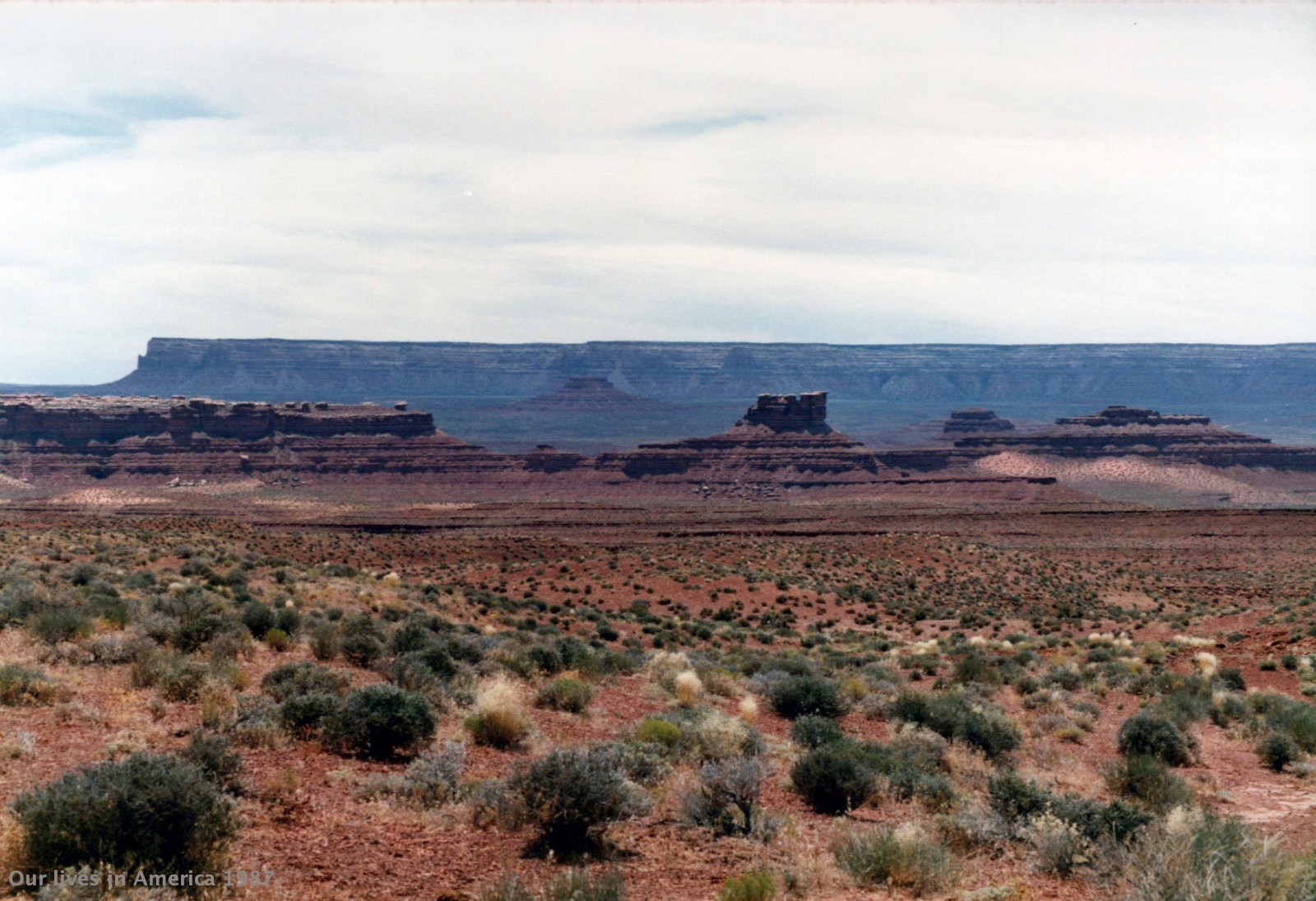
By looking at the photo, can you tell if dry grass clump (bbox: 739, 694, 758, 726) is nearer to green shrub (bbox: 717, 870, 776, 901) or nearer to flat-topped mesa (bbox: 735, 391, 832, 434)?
green shrub (bbox: 717, 870, 776, 901)

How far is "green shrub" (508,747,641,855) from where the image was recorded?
9.73m

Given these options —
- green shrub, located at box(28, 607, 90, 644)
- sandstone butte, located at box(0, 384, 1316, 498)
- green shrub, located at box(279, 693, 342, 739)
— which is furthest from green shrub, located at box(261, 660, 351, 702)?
sandstone butte, located at box(0, 384, 1316, 498)

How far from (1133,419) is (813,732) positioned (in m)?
170

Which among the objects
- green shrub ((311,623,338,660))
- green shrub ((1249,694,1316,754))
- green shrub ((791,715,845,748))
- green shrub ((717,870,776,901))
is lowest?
green shrub ((1249,694,1316,754))

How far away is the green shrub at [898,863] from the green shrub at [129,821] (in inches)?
201

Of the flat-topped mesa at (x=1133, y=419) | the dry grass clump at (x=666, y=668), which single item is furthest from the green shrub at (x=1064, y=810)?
the flat-topped mesa at (x=1133, y=419)

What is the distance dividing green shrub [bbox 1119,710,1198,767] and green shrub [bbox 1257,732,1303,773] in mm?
996

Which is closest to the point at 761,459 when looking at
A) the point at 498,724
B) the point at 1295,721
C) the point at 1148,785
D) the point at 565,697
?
the point at 1295,721

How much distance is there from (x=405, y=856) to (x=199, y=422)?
455 ft

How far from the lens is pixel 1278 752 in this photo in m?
16.6

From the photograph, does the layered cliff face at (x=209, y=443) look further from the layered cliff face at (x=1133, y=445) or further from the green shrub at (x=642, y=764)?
the green shrub at (x=642, y=764)

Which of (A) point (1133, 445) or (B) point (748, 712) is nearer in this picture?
(B) point (748, 712)

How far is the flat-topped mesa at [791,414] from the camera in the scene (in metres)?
154

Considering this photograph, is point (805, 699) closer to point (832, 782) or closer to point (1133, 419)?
point (832, 782)
